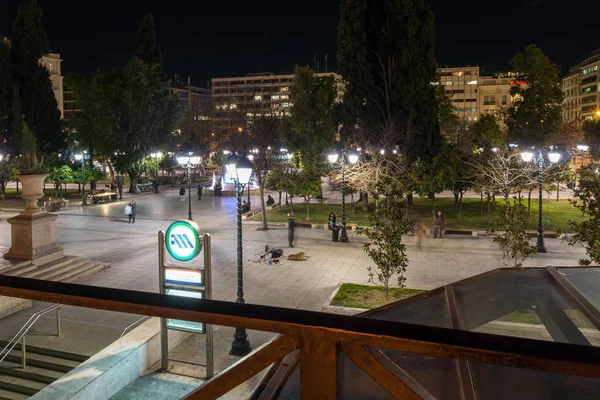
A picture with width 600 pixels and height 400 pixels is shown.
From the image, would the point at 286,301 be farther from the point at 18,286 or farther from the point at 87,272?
the point at 18,286

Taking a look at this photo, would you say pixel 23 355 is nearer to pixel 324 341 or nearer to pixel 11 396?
pixel 11 396

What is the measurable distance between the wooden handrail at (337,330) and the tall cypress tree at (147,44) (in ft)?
170

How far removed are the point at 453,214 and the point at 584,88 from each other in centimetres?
9897

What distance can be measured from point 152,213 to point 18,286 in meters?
32.7

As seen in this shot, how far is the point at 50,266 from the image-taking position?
1686 centimetres

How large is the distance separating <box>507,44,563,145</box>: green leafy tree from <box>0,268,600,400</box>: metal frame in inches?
1867

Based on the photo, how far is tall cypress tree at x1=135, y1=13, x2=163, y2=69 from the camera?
49.8 m

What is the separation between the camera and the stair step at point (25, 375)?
9438 mm

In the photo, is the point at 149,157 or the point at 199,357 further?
the point at 149,157

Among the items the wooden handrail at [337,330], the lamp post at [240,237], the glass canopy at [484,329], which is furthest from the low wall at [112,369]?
the wooden handrail at [337,330]

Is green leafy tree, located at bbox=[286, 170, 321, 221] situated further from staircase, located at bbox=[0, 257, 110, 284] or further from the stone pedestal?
the stone pedestal

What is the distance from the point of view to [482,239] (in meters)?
23.3

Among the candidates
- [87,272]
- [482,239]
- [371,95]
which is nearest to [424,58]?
[371,95]

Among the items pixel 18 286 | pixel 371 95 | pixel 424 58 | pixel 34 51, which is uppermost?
pixel 34 51
